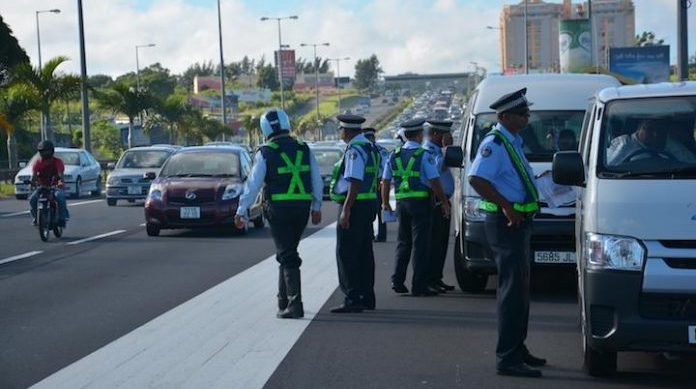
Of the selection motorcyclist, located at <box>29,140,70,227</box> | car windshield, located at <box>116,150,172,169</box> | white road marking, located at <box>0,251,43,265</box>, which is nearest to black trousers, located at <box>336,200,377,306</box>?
white road marking, located at <box>0,251,43,265</box>

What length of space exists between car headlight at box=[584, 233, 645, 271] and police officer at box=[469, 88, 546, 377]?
634 millimetres

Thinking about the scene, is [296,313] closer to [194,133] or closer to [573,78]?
[573,78]

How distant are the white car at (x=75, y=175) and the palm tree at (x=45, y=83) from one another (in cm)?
727

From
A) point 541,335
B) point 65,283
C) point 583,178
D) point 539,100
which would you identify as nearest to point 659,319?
point 583,178

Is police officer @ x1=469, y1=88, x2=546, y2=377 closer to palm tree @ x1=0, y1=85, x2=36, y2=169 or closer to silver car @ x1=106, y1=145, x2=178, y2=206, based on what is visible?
silver car @ x1=106, y1=145, x2=178, y2=206

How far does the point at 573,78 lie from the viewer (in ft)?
44.7

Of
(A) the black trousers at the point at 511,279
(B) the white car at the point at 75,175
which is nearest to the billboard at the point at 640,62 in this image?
(B) the white car at the point at 75,175

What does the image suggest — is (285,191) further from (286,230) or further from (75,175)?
(75,175)

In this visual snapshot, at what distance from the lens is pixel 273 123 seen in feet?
35.6

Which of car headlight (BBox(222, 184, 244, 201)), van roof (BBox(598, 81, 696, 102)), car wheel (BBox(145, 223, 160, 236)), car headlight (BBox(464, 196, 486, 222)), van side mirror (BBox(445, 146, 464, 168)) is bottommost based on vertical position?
car wheel (BBox(145, 223, 160, 236))

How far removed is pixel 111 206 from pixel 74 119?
102436mm

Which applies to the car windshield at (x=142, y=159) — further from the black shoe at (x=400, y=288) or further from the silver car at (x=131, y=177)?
the black shoe at (x=400, y=288)

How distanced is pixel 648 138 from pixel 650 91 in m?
0.46

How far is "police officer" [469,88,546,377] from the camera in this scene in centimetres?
809
